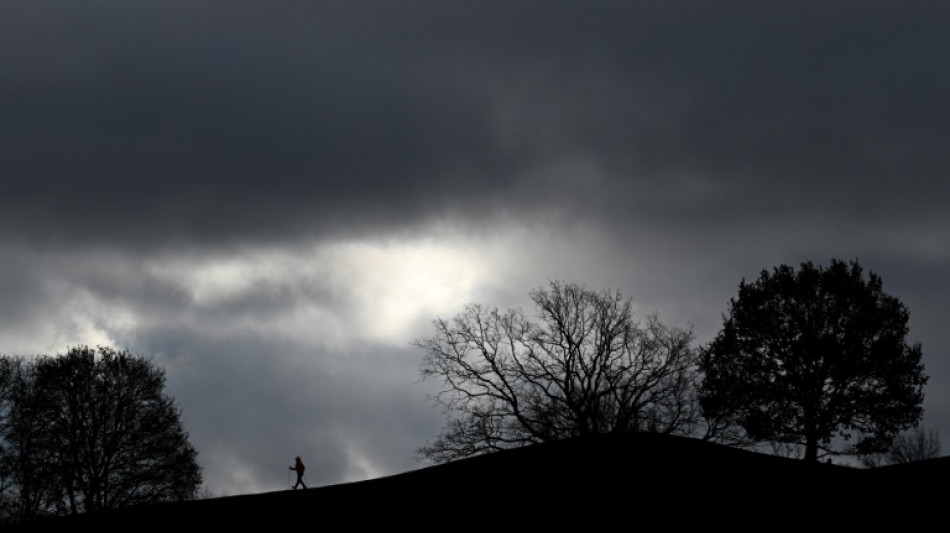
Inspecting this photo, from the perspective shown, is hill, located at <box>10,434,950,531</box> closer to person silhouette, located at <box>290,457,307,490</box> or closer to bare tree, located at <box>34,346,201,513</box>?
person silhouette, located at <box>290,457,307,490</box>

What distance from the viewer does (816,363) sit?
47031 mm

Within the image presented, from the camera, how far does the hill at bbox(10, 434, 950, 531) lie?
56.7ft

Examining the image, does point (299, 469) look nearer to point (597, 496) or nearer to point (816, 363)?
point (597, 496)

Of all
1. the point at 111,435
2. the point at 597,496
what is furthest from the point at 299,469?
the point at 111,435

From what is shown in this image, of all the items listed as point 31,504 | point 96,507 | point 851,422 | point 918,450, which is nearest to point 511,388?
point 851,422

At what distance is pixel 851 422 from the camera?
46562 millimetres

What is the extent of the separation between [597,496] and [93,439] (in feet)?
120

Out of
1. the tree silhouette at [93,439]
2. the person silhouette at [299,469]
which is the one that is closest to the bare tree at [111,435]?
the tree silhouette at [93,439]

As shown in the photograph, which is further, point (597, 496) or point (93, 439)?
point (93, 439)

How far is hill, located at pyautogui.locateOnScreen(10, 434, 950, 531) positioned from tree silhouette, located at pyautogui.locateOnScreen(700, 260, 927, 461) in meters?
26.1

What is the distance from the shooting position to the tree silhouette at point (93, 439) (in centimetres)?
4631

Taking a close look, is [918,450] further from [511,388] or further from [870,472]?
→ [870,472]

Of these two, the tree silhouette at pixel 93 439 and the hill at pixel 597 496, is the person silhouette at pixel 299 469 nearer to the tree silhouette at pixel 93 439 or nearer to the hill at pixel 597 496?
the hill at pixel 597 496

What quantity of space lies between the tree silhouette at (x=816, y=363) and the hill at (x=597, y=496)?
1028 inches
